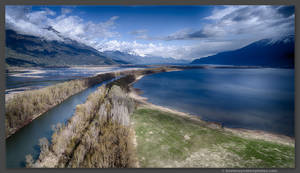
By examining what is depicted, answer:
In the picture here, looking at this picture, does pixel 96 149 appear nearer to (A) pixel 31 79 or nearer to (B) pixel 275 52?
(B) pixel 275 52

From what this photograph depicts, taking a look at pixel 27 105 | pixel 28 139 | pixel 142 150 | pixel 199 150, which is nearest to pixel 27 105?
pixel 27 105

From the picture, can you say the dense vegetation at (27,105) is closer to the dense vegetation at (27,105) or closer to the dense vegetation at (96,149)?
the dense vegetation at (27,105)

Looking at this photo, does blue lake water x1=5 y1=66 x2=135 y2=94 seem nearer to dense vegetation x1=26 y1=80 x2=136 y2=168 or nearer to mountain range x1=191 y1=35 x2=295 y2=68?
dense vegetation x1=26 y1=80 x2=136 y2=168

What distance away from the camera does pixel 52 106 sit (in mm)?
12766

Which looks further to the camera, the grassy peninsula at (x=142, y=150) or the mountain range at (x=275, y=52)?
the mountain range at (x=275, y=52)

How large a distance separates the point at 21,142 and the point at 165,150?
722 cm

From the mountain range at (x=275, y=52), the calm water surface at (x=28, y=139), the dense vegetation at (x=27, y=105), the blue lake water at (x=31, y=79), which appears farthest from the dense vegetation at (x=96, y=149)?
the blue lake water at (x=31, y=79)

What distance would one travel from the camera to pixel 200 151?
17.4 ft

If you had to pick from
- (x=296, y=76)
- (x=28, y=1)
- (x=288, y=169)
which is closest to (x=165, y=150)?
(x=288, y=169)

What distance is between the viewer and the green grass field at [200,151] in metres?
4.41

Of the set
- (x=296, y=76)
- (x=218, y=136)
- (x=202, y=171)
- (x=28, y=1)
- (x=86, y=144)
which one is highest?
(x=28, y=1)

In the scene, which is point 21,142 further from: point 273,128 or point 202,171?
point 273,128

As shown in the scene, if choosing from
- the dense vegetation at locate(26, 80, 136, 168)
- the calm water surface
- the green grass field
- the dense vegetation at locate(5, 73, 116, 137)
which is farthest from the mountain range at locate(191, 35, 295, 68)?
the dense vegetation at locate(5, 73, 116, 137)

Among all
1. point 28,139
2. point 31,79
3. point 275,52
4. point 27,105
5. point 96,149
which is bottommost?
point 28,139
